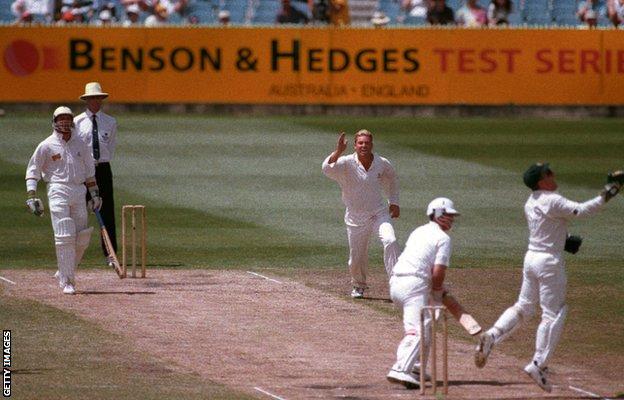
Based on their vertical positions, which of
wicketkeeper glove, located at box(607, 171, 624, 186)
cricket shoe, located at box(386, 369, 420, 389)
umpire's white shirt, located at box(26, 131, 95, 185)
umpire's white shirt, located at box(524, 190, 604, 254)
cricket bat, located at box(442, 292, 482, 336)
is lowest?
cricket shoe, located at box(386, 369, 420, 389)

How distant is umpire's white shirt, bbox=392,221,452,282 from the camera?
12234 mm

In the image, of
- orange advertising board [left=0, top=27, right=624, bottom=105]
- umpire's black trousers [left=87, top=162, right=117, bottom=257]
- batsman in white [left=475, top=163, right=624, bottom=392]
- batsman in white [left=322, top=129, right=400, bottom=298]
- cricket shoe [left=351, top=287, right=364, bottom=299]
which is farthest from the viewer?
orange advertising board [left=0, top=27, right=624, bottom=105]

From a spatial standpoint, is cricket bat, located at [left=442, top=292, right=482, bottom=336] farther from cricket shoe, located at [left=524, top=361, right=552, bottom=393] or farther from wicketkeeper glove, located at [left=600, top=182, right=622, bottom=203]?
wicketkeeper glove, located at [left=600, top=182, right=622, bottom=203]

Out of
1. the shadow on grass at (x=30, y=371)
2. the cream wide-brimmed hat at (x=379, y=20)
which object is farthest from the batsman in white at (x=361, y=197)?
the cream wide-brimmed hat at (x=379, y=20)

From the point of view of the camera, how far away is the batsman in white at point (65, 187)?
16.5 metres

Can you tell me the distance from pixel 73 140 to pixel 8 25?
1837 cm

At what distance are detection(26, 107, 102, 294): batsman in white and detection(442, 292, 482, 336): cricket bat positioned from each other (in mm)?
5614

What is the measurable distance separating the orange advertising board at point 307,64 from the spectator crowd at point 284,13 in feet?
1.91

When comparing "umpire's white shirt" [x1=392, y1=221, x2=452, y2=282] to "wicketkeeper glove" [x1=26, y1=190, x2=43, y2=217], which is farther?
"wicketkeeper glove" [x1=26, y1=190, x2=43, y2=217]

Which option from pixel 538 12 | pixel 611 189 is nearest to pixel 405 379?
pixel 611 189

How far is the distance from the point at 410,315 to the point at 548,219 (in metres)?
1.42

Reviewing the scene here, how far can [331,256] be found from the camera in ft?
66.5

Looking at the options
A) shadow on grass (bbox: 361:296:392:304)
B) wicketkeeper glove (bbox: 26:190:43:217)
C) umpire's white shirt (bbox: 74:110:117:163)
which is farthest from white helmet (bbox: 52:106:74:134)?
shadow on grass (bbox: 361:296:392:304)

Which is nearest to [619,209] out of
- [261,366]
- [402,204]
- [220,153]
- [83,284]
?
[402,204]
